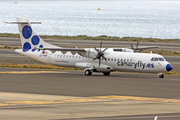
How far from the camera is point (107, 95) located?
2333 cm

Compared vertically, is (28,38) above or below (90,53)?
above

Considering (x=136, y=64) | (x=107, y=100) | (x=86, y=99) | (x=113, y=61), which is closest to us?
(x=107, y=100)

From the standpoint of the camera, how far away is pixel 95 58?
36156 mm

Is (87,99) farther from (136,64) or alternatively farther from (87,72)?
(87,72)

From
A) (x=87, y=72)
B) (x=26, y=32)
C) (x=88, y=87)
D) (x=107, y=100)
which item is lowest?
(x=107, y=100)

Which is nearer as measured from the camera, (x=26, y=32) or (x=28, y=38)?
(x=28, y=38)

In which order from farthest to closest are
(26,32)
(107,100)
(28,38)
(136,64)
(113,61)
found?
(26,32) → (28,38) → (113,61) → (136,64) → (107,100)

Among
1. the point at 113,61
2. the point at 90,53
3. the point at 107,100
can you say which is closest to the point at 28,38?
the point at 90,53

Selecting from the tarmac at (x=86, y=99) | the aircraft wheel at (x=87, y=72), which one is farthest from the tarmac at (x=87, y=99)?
the aircraft wheel at (x=87, y=72)

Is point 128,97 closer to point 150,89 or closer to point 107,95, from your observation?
point 107,95

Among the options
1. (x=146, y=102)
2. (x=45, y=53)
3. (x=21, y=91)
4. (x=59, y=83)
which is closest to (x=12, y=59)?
(x=45, y=53)

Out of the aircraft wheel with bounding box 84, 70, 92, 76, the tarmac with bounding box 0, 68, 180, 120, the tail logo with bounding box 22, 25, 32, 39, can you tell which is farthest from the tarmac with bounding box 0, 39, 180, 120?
the tail logo with bounding box 22, 25, 32, 39

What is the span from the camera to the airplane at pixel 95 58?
1324 inches

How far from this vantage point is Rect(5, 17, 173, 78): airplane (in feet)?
110
